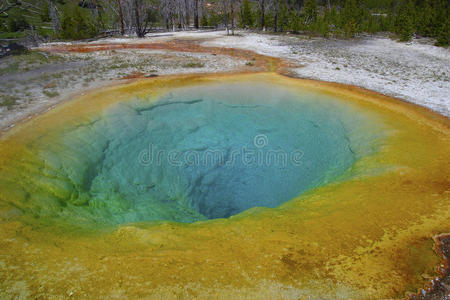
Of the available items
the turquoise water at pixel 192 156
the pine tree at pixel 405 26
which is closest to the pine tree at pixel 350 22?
the pine tree at pixel 405 26

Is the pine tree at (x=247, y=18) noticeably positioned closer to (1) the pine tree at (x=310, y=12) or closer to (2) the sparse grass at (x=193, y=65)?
(1) the pine tree at (x=310, y=12)

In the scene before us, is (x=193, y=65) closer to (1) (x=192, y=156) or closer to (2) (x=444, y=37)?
(1) (x=192, y=156)

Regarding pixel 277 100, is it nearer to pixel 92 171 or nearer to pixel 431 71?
pixel 92 171

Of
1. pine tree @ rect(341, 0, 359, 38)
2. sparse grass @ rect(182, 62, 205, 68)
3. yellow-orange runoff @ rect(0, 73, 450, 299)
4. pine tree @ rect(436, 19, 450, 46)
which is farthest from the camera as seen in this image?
pine tree @ rect(341, 0, 359, 38)

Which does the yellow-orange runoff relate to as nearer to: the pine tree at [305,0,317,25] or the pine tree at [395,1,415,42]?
the pine tree at [395,1,415,42]

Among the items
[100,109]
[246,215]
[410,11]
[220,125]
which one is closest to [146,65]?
[100,109]

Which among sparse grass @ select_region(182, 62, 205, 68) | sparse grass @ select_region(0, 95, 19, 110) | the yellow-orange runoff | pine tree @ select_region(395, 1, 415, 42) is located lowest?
the yellow-orange runoff

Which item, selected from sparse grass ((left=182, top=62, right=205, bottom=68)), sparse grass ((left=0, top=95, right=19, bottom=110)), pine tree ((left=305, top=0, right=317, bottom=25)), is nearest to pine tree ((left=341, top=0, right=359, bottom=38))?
pine tree ((left=305, top=0, right=317, bottom=25))

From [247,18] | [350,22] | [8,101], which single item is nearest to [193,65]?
[8,101]
